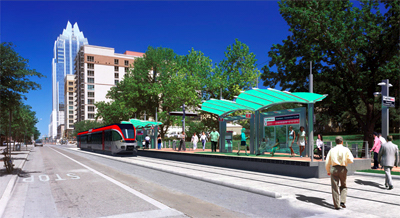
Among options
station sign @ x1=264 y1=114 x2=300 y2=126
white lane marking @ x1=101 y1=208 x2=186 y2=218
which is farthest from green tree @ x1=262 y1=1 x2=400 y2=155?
white lane marking @ x1=101 y1=208 x2=186 y2=218

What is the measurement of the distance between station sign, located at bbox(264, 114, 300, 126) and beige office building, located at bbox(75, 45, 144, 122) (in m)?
97.4

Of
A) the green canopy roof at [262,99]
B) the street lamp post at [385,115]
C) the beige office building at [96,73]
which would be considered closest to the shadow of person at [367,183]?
the green canopy roof at [262,99]

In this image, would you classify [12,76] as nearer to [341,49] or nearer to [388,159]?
[388,159]

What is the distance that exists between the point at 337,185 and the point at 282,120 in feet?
29.5

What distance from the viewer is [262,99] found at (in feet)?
52.7

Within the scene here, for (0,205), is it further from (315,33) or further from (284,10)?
(284,10)

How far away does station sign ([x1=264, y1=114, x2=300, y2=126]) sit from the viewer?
1516 cm

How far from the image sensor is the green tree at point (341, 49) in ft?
70.0

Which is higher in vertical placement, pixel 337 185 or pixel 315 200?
pixel 337 185

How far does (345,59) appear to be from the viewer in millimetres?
22016

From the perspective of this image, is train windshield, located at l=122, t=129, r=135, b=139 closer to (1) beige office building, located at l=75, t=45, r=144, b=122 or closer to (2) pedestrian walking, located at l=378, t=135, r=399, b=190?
(2) pedestrian walking, located at l=378, t=135, r=399, b=190

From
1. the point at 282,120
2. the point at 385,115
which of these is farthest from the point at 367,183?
the point at 385,115

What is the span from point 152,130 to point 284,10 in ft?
57.6

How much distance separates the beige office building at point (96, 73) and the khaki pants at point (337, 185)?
10658 centimetres
